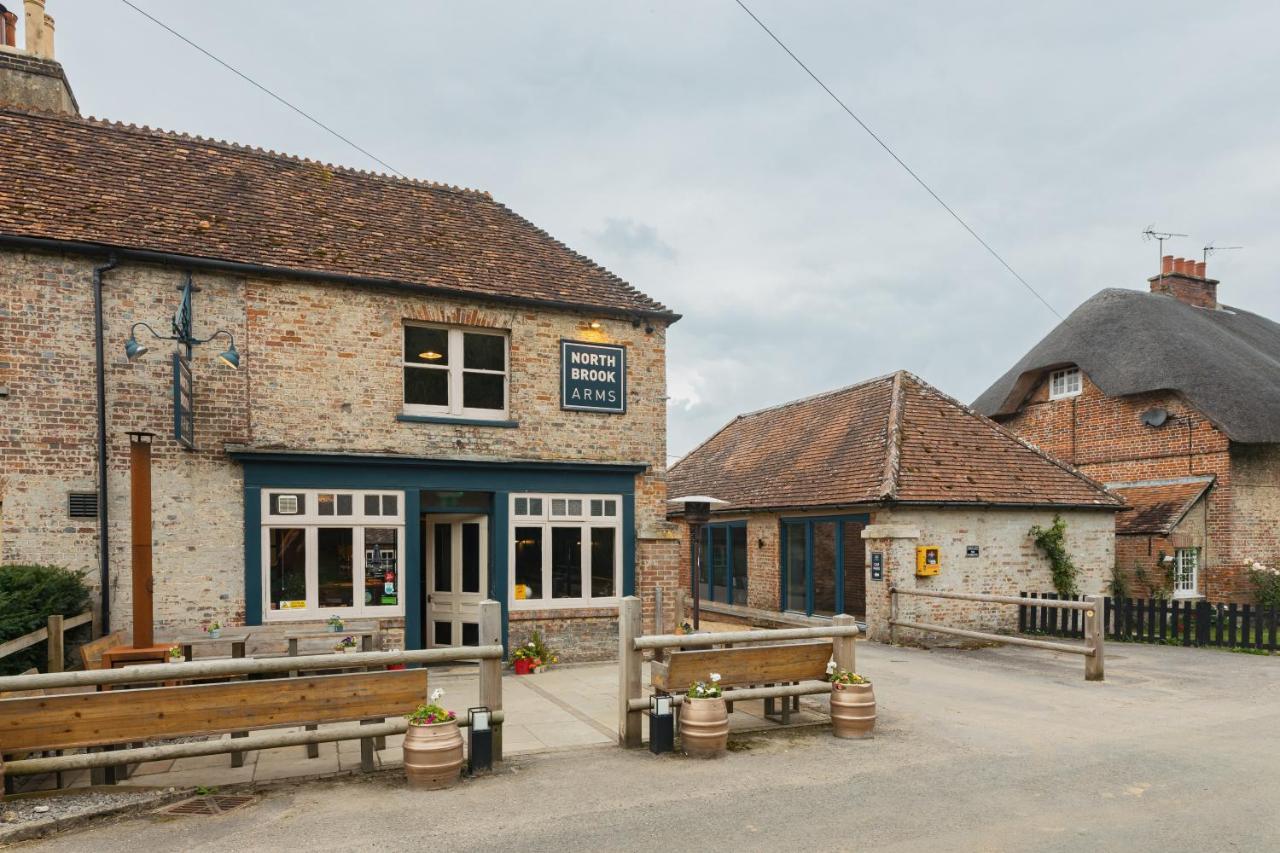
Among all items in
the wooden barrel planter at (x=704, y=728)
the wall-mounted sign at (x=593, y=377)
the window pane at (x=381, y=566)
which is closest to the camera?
the wooden barrel planter at (x=704, y=728)

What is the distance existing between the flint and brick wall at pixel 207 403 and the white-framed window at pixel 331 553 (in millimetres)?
450

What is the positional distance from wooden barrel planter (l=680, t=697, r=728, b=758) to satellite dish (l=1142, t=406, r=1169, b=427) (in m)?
17.9

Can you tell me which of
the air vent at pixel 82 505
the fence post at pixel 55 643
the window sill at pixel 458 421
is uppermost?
the window sill at pixel 458 421

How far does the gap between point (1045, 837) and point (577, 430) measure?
8.64 metres

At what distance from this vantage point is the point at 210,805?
20.1 feet

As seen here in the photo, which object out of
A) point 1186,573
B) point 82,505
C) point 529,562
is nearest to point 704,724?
point 529,562

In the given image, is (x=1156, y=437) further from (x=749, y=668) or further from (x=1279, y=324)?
(x=749, y=668)

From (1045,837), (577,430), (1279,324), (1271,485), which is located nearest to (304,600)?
(577,430)

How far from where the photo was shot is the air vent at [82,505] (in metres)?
10.1

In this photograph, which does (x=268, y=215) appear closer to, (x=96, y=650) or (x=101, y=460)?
(x=101, y=460)

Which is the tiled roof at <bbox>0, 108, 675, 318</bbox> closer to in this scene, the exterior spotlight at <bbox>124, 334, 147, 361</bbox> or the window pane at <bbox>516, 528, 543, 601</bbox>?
the exterior spotlight at <bbox>124, 334, 147, 361</bbox>

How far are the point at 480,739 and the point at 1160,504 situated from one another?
61.3ft

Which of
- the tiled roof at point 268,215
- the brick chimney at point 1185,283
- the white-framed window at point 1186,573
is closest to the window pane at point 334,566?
the tiled roof at point 268,215

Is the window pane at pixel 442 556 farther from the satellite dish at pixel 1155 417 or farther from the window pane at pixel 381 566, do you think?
the satellite dish at pixel 1155 417
